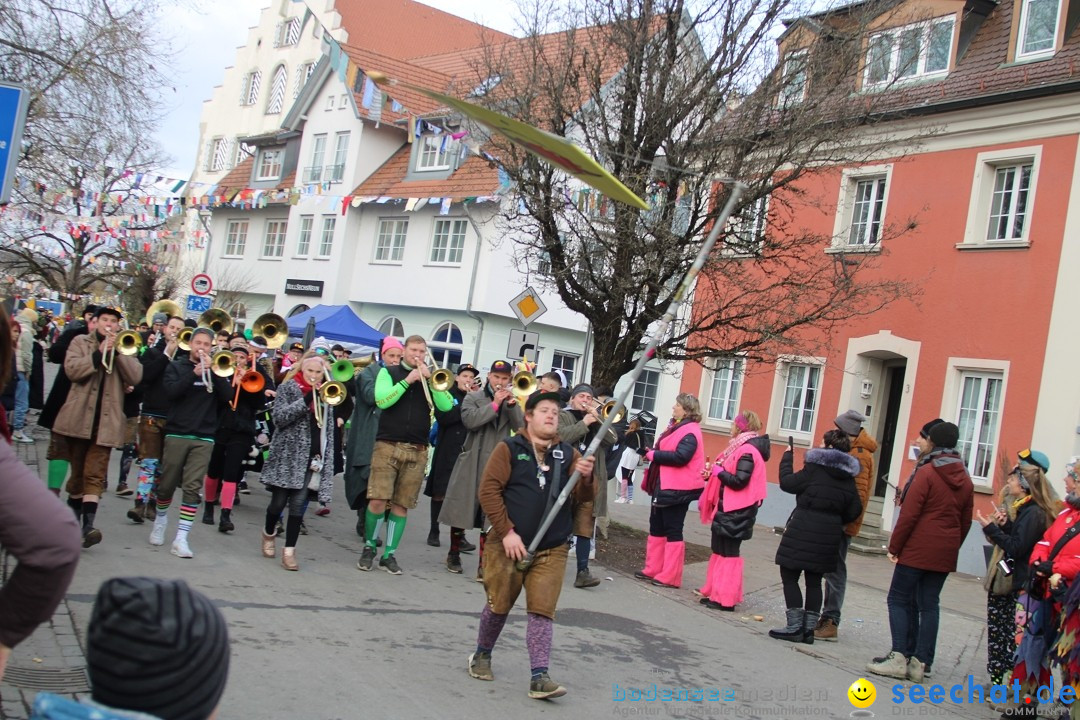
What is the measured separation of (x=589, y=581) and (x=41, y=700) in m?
8.32

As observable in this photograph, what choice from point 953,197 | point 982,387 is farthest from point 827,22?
point 982,387

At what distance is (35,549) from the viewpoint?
2.52 m

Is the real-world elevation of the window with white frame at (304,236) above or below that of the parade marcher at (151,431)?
above

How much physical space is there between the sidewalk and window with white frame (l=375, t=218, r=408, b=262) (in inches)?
1111

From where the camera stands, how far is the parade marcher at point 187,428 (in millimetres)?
8820

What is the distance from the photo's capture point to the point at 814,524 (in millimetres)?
8883

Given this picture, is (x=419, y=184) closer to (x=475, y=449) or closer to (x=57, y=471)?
(x=475, y=449)

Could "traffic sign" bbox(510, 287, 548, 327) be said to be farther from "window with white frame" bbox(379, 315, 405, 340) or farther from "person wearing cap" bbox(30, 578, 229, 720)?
"window with white frame" bbox(379, 315, 405, 340)

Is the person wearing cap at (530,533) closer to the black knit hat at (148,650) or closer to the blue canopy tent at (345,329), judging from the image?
the black knit hat at (148,650)

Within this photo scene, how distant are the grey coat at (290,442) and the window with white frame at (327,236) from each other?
27.9 metres

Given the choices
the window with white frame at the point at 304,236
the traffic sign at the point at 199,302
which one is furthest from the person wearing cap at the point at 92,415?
the window with white frame at the point at 304,236

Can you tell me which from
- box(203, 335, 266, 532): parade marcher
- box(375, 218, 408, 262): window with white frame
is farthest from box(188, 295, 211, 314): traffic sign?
box(203, 335, 266, 532): parade marcher

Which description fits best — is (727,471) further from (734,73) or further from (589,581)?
(734,73)

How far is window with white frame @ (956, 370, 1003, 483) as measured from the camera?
16.3 m
